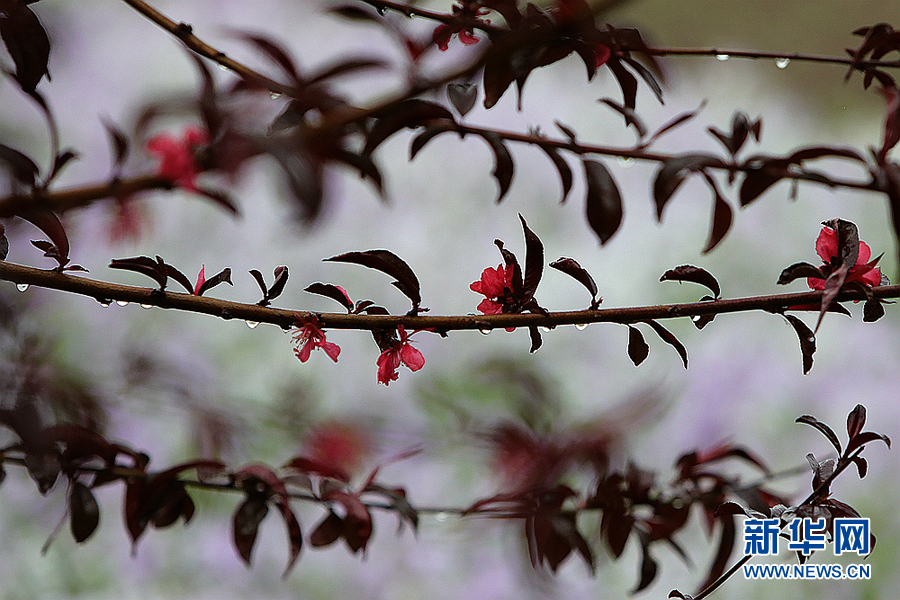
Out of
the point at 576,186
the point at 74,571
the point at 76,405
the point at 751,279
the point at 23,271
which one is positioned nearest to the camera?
the point at 23,271

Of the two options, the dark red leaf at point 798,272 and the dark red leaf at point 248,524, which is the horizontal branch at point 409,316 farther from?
the dark red leaf at point 248,524

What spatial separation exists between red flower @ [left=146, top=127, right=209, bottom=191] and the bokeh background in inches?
21.7

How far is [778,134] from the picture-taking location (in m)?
1.02

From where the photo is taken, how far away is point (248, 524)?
1.28 feet

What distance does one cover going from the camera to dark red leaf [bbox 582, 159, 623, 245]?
36 centimetres

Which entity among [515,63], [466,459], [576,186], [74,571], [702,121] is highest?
[702,121]

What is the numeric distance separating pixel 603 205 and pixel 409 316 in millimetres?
122

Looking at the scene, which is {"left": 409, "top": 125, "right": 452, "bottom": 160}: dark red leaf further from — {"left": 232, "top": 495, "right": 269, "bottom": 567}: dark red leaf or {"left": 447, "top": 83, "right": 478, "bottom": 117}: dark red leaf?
{"left": 232, "top": 495, "right": 269, "bottom": 567}: dark red leaf

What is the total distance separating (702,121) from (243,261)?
26.5 inches

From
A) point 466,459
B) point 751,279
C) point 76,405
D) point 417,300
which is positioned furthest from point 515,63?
point 751,279

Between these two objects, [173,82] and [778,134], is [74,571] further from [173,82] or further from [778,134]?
[778,134]

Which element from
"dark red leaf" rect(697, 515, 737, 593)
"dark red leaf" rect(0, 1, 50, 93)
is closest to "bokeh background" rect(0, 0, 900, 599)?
"dark red leaf" rect(697, 515, 737, 593)

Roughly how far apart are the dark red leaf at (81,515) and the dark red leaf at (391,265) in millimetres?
202

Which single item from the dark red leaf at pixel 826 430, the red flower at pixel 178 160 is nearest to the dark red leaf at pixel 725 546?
the dark red leaf at pixel 826 430
